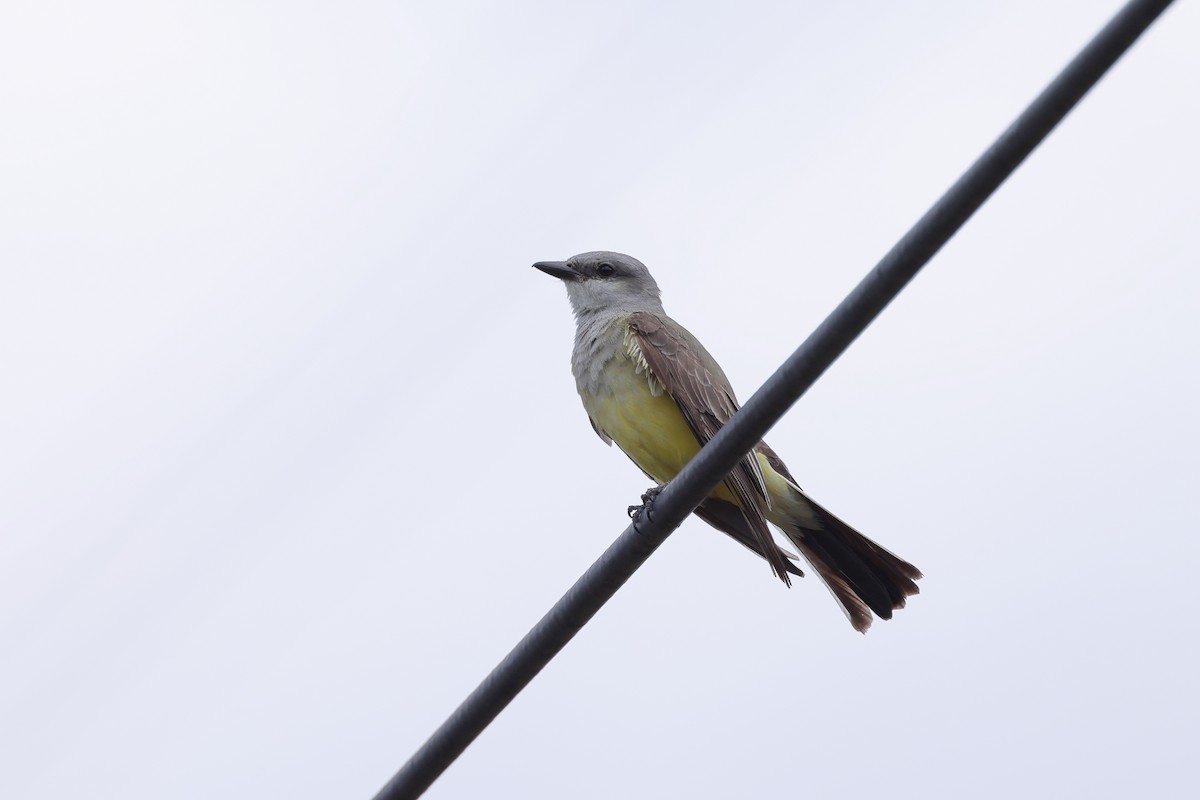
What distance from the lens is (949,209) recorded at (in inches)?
106

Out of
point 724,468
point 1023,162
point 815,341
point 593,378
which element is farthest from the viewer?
point 593,378

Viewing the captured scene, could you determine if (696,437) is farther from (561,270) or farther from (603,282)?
(561,270)

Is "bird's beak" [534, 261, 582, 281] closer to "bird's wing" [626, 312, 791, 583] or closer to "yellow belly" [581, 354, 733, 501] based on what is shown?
"bird's wing" [626, 312, 791, 583]

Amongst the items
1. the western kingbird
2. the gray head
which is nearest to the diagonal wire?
the western kingbird

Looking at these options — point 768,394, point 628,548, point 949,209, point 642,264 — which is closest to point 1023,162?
point 949,209

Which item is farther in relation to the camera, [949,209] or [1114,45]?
[949,209]

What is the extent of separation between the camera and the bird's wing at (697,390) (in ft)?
18.9

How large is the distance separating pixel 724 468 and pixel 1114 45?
146 cm

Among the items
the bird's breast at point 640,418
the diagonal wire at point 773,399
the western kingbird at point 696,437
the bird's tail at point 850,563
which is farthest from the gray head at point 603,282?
the diagonal wire at point 773,399

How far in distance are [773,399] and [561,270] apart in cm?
481

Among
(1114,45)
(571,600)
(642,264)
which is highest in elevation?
(642,264)

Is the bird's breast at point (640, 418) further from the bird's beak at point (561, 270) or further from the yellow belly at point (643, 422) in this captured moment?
the bird's beak at point (561, 270)

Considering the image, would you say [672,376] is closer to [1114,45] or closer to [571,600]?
[571,600]

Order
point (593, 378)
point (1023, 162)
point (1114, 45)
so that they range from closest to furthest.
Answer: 1. point (1114, 45)
2. point (1023, 162)
3. point (593, 378)
